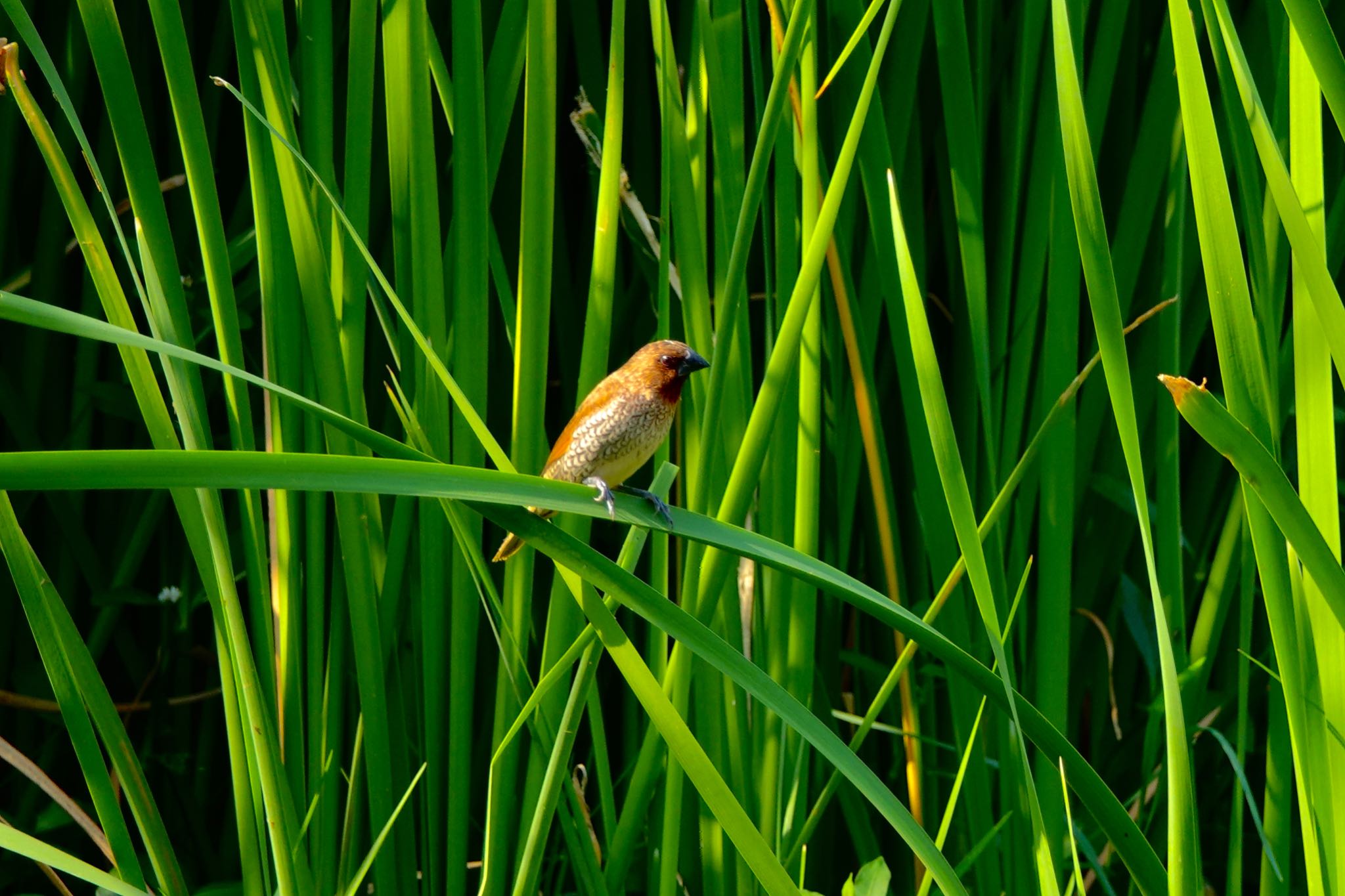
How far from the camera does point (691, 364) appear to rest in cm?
139

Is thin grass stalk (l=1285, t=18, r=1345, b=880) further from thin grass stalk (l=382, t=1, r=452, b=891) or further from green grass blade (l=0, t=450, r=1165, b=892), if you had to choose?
thin grass stalk (l=382, t=1, r=452, b=891)

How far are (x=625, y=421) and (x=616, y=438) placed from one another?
3cm

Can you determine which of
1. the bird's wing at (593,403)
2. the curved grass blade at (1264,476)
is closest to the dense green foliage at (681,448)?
the curved grass blade at (1264,476)

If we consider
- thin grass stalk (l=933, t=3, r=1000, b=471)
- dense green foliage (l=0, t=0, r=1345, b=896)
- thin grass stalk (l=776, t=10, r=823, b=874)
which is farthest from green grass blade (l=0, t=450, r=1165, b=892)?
thin grass stalk (l=933, t=3, r=1000, b=471)

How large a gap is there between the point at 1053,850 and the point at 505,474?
98 centimetres

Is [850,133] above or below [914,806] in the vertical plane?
above

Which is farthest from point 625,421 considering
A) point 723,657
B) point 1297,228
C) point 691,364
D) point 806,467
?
point 1297,228

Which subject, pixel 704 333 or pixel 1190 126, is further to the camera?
pixel 704 333

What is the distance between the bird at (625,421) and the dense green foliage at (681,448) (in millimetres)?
54

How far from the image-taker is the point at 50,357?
1.78 metres

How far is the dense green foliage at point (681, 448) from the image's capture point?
0.91 meters

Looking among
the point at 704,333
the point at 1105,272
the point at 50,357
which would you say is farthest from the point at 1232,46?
the point at 50,357

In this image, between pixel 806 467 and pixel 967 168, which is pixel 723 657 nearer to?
Result: pixel 806 467

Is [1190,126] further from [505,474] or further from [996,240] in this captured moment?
[996,240]
